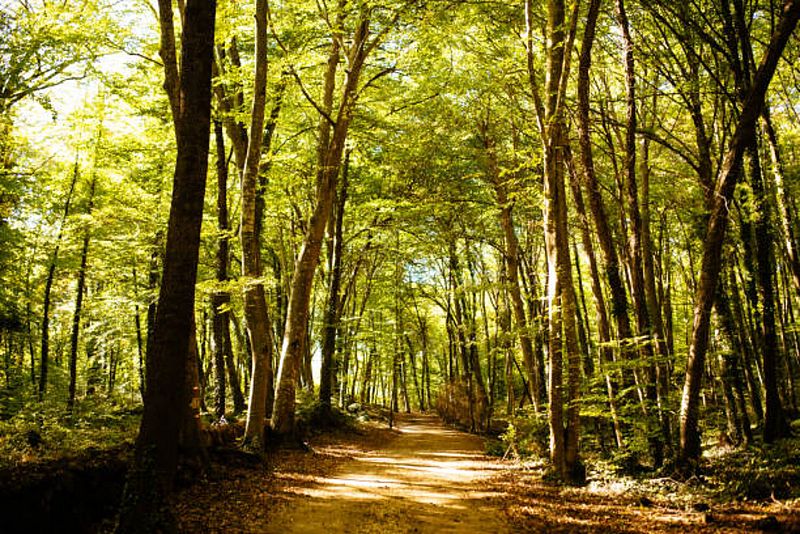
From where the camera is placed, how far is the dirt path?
6.81 m

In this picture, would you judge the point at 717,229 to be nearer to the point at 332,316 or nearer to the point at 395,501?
the point at 395,501

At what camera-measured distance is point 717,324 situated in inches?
414

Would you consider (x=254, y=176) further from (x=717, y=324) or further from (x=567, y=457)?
(x=717, y=324)

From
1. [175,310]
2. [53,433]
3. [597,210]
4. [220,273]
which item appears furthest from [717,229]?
[53,433]

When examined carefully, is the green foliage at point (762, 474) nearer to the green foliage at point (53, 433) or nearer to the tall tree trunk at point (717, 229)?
the tall tree trunk at point (717, 229)

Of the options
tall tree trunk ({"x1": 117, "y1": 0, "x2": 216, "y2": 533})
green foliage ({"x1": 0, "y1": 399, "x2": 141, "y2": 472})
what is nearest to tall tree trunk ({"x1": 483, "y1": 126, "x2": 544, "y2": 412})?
tall tree trunk ({"x1": 117, "y1": 0, "x2": 216, "y2": 533})

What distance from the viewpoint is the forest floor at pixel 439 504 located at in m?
6.66

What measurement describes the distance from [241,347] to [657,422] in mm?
21081

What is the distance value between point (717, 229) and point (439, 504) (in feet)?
21.5

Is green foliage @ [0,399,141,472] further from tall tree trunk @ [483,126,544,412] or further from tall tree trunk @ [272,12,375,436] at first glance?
tall tree trunk @ [483,126,544,412]

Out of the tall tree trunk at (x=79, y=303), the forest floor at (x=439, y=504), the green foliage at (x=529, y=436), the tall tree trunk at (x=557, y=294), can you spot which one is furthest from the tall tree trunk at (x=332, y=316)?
the tall tree trunk at (x=557, y=294)

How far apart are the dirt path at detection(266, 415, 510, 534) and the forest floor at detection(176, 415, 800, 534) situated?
2 cm

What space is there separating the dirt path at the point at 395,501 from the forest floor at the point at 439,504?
0.06 feet

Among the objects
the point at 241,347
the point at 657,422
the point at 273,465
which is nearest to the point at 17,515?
the point at 273,465
